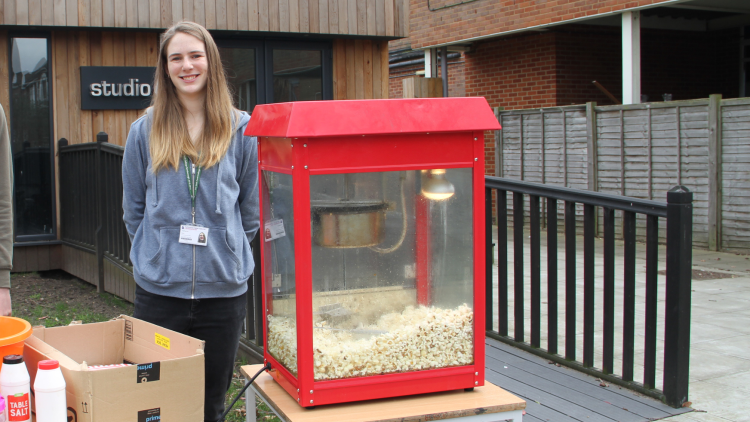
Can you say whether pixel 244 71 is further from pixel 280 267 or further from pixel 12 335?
pixel 12 335

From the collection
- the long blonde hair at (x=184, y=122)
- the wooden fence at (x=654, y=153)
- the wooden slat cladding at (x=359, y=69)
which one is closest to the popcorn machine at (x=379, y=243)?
the long blonde hair at (x=184, y=122)

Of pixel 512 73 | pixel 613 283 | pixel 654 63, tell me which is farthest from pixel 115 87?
pixel 654 63

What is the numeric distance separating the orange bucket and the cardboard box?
6 centimetres

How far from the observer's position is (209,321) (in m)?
2.61

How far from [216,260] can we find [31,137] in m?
6.00

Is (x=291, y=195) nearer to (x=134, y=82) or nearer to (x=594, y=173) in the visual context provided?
(x=134, y=82)

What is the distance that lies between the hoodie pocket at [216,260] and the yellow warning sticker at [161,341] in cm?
28

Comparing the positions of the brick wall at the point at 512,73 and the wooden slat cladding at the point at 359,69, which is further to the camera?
the brick wall at the point at 512,73

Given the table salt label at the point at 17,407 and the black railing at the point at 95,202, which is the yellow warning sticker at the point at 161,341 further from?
the black railing at the point at 95,202

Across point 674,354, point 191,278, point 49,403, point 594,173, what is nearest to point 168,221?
point 191,278

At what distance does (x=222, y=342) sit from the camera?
2.65 m

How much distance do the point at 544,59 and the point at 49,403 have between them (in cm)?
1226

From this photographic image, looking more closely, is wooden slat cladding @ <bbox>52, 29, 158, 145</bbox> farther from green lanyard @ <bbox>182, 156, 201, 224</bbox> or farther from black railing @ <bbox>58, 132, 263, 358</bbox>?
green lanyard @ <bbox>182, 156, 201, 224</bbox>

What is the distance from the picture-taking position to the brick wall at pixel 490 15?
11438 millimetres
